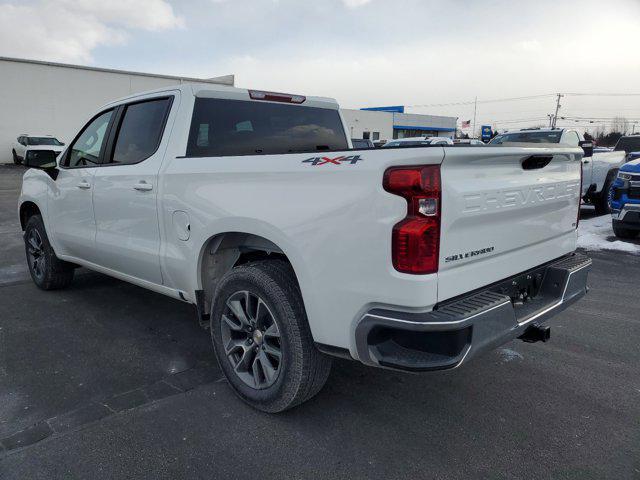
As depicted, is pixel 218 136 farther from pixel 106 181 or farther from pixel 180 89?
pixel 106 181

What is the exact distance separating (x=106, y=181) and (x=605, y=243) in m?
7.57

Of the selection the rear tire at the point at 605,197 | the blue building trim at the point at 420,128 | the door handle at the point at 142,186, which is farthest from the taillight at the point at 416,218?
the blue building trim at the point at 420,128

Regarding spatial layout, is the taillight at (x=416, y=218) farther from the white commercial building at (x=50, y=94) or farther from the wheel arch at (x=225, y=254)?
the white commercial building at (x=50, y=94)

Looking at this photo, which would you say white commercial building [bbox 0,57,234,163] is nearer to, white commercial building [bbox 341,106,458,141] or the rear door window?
white commercial building [bbox 341,106,458,141]

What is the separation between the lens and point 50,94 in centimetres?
3047

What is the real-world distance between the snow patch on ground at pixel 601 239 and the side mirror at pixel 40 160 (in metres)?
7.30

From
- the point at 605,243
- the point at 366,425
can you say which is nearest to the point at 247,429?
the point at 366,425

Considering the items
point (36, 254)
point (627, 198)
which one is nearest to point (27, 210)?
point (36, 254)

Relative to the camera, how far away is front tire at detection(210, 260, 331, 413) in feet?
8.93

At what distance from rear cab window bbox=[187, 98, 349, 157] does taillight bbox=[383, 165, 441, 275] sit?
173 cm

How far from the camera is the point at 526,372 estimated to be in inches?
142

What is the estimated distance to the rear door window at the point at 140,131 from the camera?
3799 mm

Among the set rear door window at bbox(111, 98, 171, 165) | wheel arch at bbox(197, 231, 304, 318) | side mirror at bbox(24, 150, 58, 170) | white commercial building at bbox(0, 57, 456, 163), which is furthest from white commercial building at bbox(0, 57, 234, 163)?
wheel arch at bbox(197, 231, 304, 318)

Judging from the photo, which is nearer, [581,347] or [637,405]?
[637,405]
